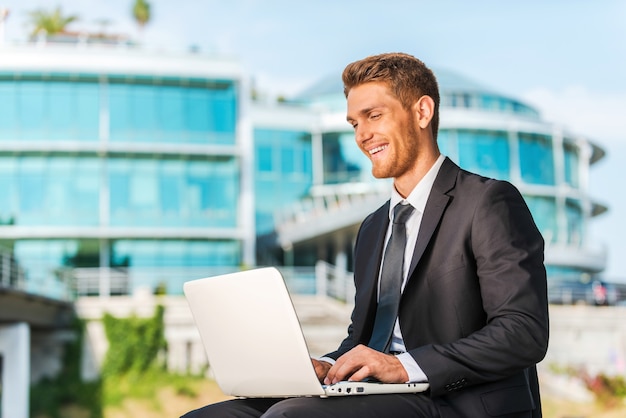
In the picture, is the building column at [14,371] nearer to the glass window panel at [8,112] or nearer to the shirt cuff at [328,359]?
the glass window panel at [8,112]

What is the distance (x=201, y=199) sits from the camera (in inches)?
1371

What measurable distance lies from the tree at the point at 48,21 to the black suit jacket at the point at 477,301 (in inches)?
2064

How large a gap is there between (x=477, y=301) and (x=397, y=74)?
2.00 feet

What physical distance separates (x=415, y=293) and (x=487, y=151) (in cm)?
3726

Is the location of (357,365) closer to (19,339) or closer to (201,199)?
(19,339)

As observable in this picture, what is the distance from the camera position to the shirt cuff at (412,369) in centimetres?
253

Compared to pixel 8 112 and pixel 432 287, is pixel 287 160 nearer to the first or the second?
pixel 8 112

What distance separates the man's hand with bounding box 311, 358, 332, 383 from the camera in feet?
9.05

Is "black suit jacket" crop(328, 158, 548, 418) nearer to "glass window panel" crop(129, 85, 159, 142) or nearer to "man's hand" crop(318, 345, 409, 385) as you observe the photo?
"man's hand" crop(318, 345, 409, 385)

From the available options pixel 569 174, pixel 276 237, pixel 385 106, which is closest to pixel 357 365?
pixel 385 106

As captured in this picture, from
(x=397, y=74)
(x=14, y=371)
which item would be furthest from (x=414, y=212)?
(x=14, y=371)

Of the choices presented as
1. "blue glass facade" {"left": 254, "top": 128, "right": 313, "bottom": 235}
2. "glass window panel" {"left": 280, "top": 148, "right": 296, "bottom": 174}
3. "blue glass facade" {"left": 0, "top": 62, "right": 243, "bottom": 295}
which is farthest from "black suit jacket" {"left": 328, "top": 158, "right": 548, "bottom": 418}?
"glass window panel" {"left": 280, "top": 148, "right": 296, "bottom": 174}

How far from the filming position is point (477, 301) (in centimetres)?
264

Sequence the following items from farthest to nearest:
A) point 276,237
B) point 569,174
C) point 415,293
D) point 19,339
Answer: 1. point 569,174
2. point 276,237
3. point 19,339
4. point 415,293
